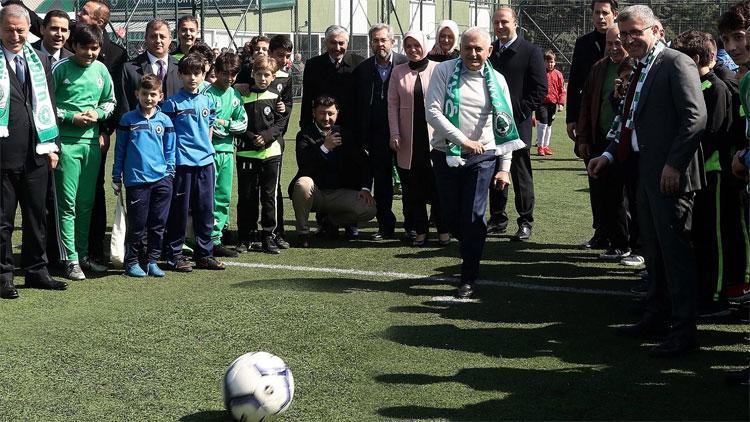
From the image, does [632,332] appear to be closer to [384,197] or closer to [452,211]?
[452,211]

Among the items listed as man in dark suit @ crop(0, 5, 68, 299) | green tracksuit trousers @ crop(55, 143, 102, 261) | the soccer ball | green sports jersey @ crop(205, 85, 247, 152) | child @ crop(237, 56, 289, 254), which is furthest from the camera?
child @ crop(237, 56, 289, 254)

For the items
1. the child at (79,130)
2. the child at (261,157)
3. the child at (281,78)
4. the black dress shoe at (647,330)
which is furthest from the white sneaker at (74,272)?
the black dress shoe at (647,330)

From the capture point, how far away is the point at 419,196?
1023cm

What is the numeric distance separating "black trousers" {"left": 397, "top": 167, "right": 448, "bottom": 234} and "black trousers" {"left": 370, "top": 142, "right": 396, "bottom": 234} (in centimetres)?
15

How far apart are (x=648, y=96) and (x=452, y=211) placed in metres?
2.11

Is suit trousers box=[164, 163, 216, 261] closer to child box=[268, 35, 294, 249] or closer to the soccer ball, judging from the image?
child box=[268, 35, 294, 249]

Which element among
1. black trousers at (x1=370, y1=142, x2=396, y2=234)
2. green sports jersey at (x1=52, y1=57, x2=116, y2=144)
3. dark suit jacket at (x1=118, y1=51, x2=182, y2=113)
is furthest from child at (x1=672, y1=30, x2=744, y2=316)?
green sports jersey at (x1=52, y1=57, x2=116, y2=144)

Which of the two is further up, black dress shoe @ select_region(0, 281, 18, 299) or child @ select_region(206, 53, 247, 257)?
child @ select_region(206, 53, 247, 257)

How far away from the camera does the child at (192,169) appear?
884cm

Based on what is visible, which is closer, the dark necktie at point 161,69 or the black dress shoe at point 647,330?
the black dress shoe at point 647,330

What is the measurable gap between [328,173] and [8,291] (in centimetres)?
357

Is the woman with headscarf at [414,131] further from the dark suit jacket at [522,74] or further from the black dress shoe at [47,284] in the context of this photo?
the black dress shoe at [47,284]

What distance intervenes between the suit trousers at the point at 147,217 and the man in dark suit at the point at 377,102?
7.44 feet

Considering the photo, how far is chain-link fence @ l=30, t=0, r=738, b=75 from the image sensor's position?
92.5 feet
